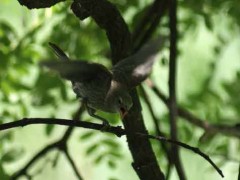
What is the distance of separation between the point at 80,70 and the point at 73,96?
0.70 metres

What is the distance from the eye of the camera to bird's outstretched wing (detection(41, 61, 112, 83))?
0.43m

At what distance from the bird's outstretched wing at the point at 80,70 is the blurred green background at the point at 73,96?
1.33 ft

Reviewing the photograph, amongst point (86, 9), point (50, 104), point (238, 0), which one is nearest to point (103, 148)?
point (50, 104)

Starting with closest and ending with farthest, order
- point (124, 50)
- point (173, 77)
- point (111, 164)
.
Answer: point (124, 50), point (173, 77), point (111, 164)

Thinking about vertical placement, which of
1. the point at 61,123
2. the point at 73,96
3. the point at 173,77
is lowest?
the point at 61,123

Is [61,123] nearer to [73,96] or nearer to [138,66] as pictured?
[138,66]

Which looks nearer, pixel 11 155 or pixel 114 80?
pixel 114 80

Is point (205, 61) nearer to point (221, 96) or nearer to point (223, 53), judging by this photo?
point (223, 53)

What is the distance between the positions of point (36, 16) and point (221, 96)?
1.41 ft

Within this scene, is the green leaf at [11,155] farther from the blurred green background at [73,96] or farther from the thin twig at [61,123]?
the thin twig at [61,123]

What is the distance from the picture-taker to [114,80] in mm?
520

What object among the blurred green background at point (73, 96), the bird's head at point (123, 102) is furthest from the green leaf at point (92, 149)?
the bird's head at point (123, 102)

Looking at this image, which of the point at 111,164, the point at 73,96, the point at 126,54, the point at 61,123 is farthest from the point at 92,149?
the point at 61,123

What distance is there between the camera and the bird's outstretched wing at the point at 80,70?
434 millimetres
